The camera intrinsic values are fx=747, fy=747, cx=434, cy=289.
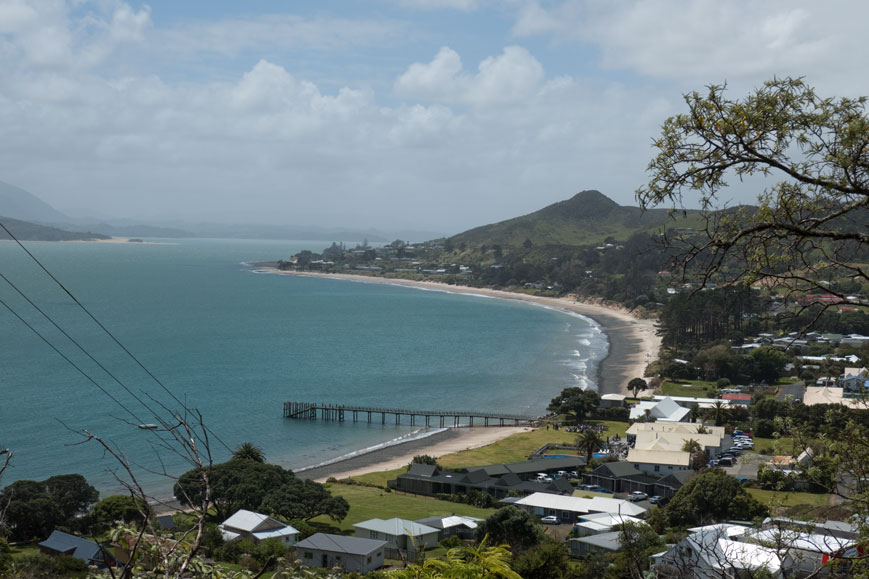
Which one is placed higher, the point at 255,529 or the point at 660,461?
the point at 255,529

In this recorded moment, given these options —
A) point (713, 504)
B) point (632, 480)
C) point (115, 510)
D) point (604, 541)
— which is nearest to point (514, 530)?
point (604, 541)

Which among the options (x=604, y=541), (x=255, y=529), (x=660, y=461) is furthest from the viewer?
(x=660, y=461)

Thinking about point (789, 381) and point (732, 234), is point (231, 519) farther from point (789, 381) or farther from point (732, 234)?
point (789, 381)

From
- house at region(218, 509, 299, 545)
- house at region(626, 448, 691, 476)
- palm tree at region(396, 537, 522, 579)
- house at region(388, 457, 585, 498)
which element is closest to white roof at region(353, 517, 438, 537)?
house at region(218, 509, 299, 545)

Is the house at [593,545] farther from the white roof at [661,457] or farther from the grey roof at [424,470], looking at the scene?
the white roof at [661,457]

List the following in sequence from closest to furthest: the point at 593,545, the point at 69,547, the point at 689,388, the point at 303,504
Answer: the point at 69,547 < the point at 593,545 < the point at 303,504 < the point at 689,388

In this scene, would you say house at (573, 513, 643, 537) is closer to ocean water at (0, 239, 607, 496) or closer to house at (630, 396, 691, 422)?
ocean water at (0, 239, 607, 496)

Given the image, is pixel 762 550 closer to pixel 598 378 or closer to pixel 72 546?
pixel 72 546

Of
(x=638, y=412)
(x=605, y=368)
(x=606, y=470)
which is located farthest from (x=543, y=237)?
(x=606, y=470)
